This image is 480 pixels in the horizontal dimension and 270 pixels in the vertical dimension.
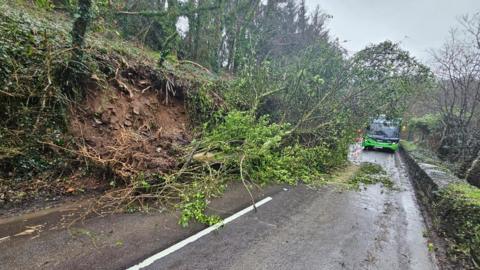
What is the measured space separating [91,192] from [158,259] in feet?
8.92

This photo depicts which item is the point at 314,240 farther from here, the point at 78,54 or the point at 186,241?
the point at 78,54

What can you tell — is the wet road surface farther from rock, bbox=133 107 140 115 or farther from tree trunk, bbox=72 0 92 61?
tree trunk, bbox=72 0 92 61

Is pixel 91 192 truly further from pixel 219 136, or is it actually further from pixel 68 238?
pixel 219 136

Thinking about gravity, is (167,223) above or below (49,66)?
below

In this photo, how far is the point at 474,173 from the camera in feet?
31.5

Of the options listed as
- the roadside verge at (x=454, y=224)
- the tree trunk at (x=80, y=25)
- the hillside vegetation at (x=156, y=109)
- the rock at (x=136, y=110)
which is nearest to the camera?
the roadside verge at (x=454, y=224)

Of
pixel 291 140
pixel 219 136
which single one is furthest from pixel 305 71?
pixel 219 136

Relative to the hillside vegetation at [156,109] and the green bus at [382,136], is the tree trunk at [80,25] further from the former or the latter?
the green bus at [382,136]

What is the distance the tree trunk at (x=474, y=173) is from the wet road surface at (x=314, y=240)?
4.32 m

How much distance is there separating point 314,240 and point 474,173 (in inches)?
343

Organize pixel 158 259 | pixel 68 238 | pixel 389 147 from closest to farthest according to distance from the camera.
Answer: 1. pixel 158 259
2. pixel 68 238
3. pixel 389 147

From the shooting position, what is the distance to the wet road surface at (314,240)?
3701mm

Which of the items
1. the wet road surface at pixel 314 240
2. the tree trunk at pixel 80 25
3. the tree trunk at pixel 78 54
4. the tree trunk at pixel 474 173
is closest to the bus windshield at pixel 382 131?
the tree trunk at pixel 474 173

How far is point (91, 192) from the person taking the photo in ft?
17.6
